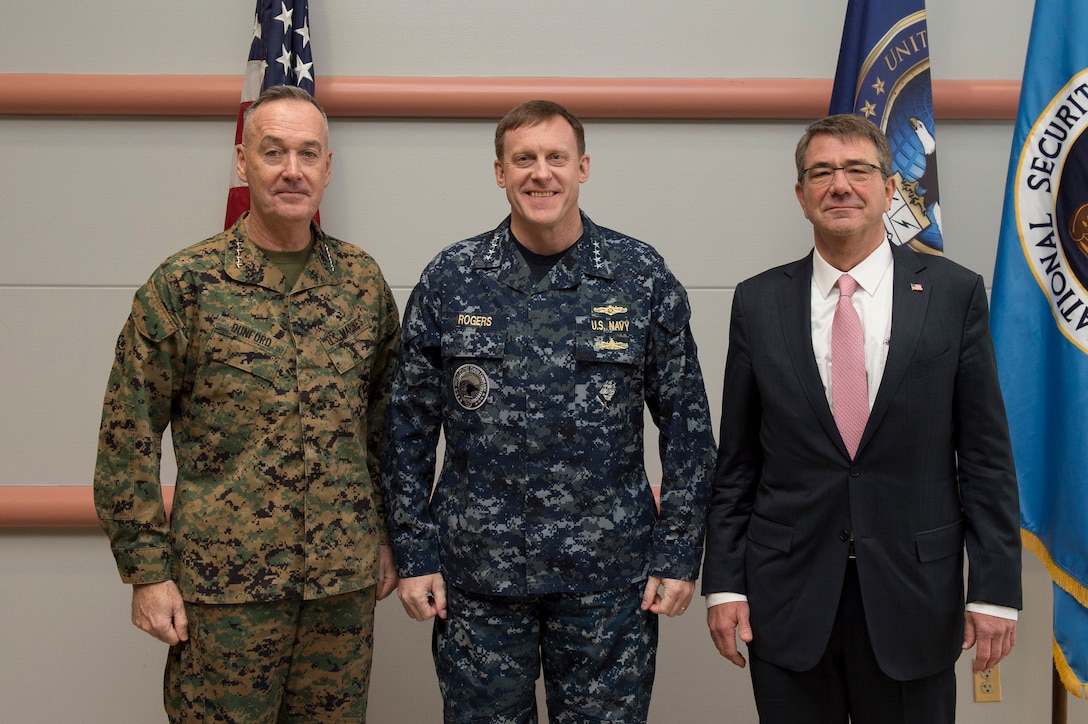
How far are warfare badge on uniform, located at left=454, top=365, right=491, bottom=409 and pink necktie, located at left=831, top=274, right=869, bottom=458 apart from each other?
638 millimetres

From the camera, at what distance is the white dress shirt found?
5.50ft

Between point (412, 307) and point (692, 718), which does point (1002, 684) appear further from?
point (412, 307)

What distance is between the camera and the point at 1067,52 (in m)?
2.26

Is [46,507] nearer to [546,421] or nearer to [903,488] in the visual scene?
[546,421]

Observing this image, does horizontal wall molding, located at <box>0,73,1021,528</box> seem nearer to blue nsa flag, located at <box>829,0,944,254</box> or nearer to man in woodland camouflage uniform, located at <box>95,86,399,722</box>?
blue nsa flag, located at <box>829,0,944,254</box>

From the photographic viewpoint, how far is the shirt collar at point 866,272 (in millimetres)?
1716

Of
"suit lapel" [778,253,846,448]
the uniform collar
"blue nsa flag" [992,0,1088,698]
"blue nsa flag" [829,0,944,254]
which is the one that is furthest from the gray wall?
"suit lapel" [778,253,846,448]

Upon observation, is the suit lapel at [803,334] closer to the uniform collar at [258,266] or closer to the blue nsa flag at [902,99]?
the blue nsa flag at [902,99]

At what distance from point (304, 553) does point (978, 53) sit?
2.26 meters

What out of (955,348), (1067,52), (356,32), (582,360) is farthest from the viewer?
(356,32)

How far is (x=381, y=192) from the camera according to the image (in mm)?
2666

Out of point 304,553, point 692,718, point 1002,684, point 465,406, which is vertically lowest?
point 692,718

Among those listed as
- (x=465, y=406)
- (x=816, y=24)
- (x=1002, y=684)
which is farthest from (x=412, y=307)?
(x=1002, y=684)

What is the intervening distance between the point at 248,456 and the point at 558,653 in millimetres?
706
